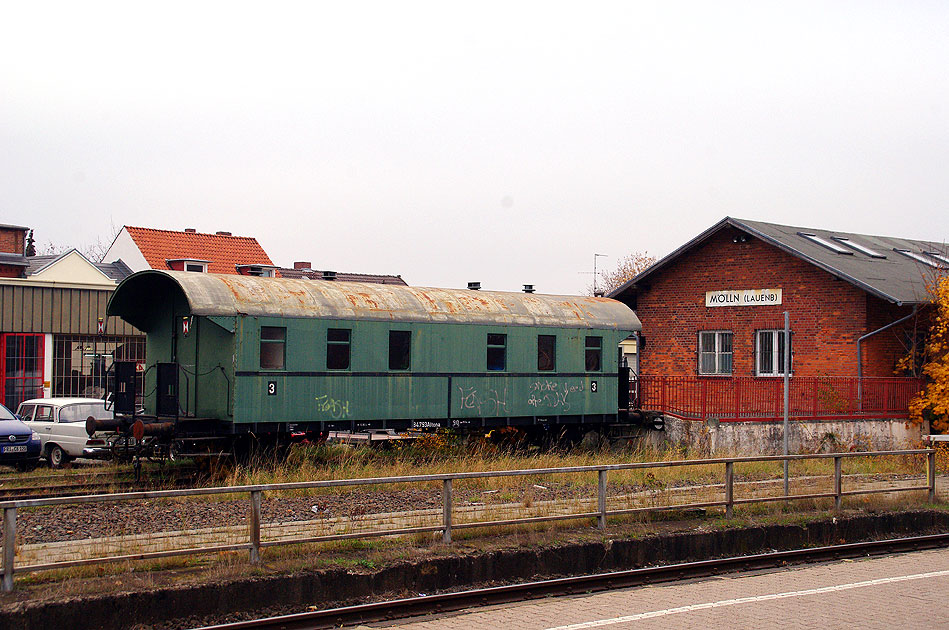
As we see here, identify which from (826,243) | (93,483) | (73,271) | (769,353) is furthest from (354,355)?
(73,271)

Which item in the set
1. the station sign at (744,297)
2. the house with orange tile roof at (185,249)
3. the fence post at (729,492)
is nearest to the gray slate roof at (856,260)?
the station sign at (744,297)

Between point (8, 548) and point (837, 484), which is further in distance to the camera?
point (837, 484)

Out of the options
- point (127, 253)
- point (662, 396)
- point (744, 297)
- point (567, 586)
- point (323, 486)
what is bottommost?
point (567, 586)

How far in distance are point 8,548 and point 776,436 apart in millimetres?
19401

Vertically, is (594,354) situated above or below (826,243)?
below

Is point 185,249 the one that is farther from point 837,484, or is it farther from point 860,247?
point 837,484

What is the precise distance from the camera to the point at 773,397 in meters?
24.3

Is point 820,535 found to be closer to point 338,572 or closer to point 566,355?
point 338,572

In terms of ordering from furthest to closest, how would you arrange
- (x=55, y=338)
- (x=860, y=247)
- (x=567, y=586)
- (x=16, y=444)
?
(x=55, y=338) < (x=860, y=247) < (x=16, y=444) < (x=567, y=586)

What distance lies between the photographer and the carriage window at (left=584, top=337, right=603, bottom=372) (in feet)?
74.7

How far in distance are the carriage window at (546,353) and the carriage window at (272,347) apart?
616cm

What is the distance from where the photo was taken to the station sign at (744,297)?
90.4 ft

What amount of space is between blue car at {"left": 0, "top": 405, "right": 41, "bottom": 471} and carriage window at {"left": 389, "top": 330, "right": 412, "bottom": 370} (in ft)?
22.3

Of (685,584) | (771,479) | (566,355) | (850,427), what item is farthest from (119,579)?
(850,427)
